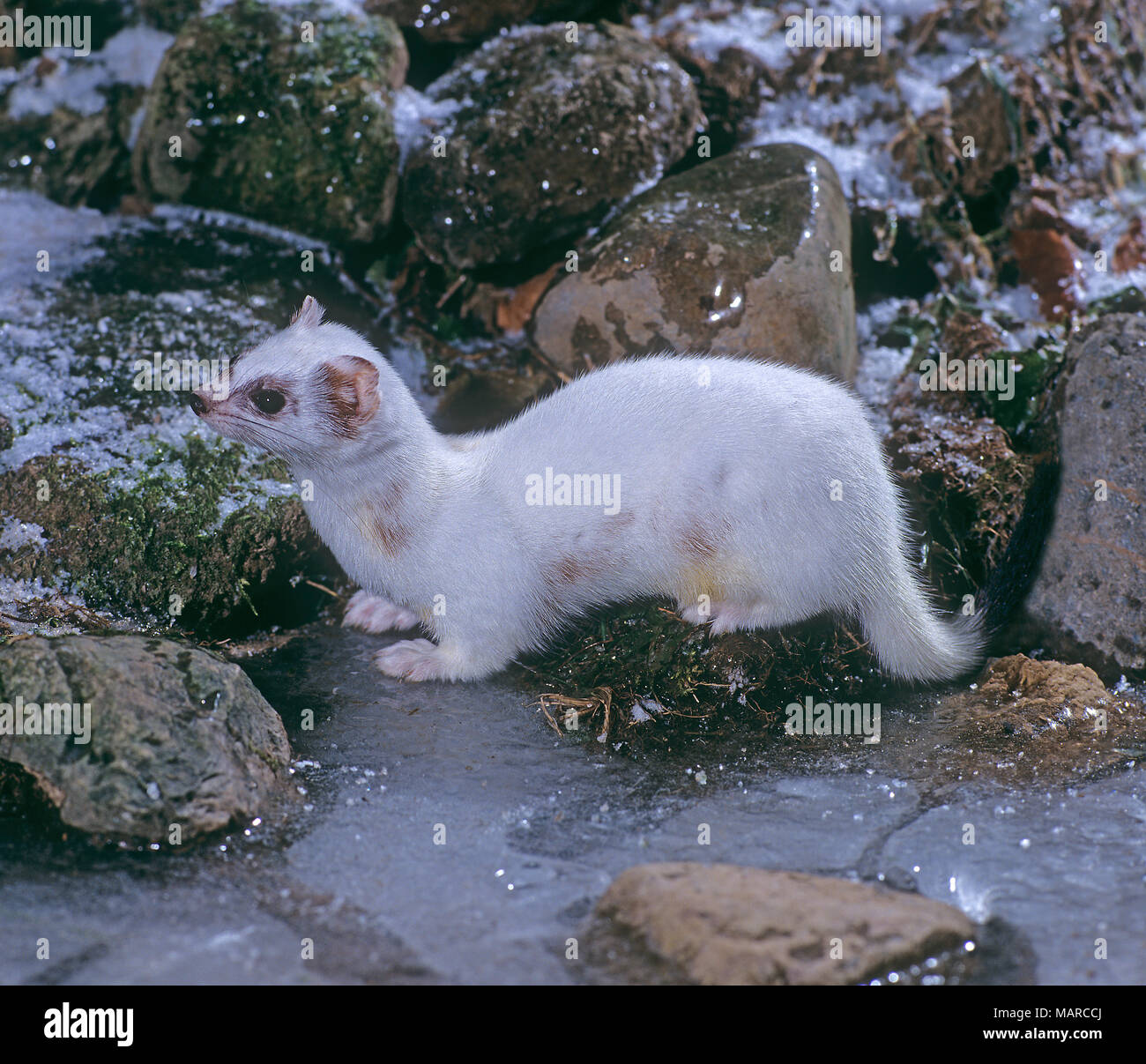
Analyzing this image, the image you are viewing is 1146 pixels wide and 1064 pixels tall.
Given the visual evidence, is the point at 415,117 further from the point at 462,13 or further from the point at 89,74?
the point at 89,74

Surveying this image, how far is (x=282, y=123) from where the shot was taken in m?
6.09

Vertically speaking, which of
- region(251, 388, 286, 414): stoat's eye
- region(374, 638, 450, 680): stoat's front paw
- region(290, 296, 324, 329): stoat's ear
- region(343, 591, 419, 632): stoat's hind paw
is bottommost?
region(374, 638, 450, 680): stoat's front paw

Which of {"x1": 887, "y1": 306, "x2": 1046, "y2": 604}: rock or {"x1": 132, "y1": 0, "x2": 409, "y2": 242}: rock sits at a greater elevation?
{"x1": 132, "y1": 0, "x2": 409, "y2": 242}: rock

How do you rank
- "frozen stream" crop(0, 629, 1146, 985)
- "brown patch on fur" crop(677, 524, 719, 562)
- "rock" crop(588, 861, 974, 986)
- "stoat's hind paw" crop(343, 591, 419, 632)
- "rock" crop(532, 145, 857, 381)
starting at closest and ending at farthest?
"rock" crop(588, 861, 974, 986), "frozen stream" crop(0, 629, 1146, 985), "brown patch on fur" crop(677, 524, 719, 562), "stoat's hind paw" crop(343, 591, 419, 632), "rock" crop(532, 145, 857, 381)

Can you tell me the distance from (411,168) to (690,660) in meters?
3.41

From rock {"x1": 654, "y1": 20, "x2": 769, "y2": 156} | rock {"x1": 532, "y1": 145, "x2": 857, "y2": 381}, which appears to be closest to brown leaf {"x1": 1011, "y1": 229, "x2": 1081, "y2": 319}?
rock {"x1": 532, "y1": 145, "x2": 857, "y2": 381}

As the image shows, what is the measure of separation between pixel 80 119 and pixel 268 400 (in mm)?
3752

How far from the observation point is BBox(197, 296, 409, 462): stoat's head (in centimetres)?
412

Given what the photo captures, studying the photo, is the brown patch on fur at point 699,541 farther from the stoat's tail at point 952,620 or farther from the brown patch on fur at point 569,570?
the stoat's tail at point 952,620

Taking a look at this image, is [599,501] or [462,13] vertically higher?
[462,13]

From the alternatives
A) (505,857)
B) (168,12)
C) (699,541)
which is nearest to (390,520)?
(699,541)

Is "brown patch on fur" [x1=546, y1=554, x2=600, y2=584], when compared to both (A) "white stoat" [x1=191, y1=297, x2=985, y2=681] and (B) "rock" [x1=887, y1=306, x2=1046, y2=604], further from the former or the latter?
(B) "rock" [x1=887, y1=306, x2=1046, y2=604]

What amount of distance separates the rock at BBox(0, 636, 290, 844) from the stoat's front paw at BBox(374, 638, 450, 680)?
0.87 metres

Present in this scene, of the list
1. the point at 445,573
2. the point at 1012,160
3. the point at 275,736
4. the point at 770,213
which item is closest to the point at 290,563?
the point at 445,573
